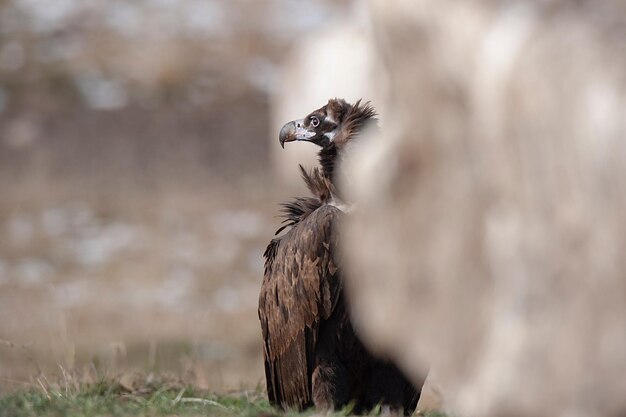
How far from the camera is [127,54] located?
30297mm

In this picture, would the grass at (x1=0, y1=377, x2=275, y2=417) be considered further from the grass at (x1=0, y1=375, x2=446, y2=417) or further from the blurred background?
the blurred background

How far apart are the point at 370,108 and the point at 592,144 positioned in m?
2.78

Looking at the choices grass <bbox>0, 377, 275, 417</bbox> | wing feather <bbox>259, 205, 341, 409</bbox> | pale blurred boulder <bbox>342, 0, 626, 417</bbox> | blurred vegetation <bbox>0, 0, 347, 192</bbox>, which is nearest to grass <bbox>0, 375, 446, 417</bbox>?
grass <bbox>0, 377, 275, 417</bbox>

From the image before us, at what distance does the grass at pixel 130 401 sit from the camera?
5.79 meters

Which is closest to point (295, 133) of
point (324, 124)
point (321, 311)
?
point (324, 124)

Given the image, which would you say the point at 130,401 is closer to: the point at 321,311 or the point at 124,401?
the point at 124,401

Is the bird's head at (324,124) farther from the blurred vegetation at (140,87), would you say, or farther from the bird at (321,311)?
the blurred vegetation at (140,87)

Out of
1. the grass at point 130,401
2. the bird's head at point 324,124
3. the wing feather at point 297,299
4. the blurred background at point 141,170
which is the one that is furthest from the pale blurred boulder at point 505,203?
the blurred background at point 141,170

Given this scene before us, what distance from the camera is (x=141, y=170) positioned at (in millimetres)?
24672

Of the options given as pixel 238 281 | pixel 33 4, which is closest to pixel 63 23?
pixel 33 4

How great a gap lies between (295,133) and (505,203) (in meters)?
2.84

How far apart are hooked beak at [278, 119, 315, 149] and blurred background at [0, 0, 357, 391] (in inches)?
171

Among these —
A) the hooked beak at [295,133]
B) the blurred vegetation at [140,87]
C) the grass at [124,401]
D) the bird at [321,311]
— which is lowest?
the grass at [124,401]

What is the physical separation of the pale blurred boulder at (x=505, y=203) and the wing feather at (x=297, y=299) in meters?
1.42
